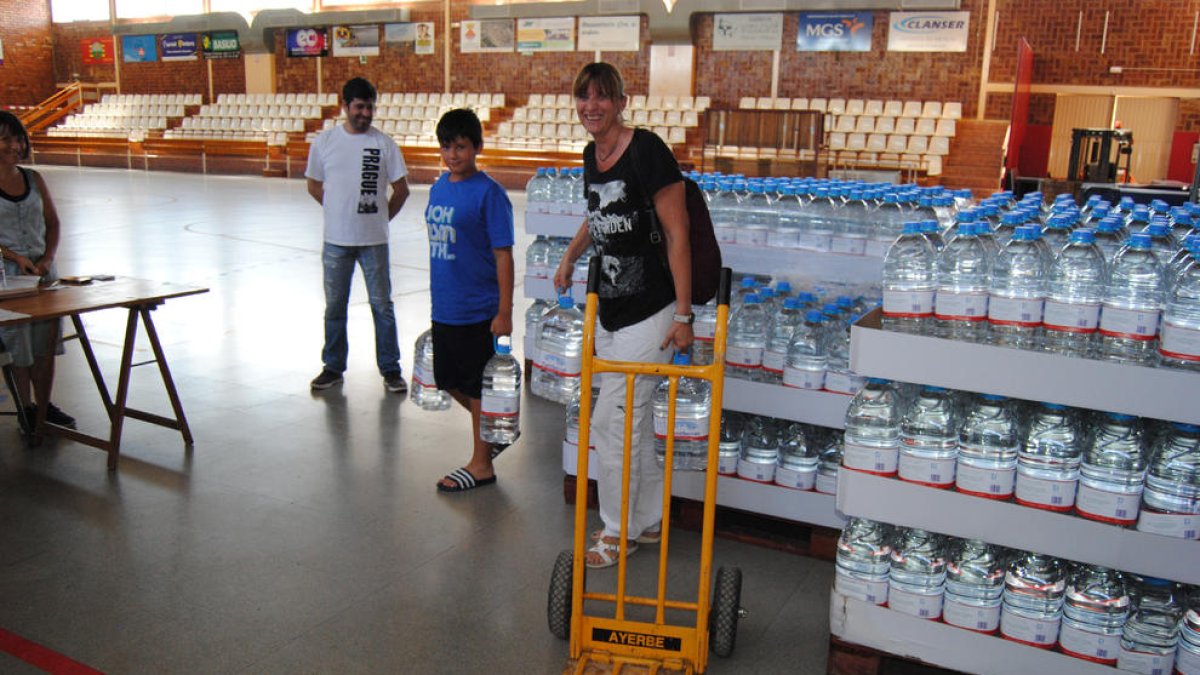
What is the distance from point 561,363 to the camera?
3.37 meters

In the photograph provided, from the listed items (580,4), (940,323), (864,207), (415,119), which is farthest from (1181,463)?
(415,119)

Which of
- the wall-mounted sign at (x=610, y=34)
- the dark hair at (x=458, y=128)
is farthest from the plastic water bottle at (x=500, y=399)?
the wall-mounted sign at (x=610, y=34)

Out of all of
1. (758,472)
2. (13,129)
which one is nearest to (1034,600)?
(758,472)

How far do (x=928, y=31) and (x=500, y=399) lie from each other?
15.6 metres

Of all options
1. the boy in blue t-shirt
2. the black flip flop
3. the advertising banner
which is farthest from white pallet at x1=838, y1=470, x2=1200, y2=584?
the advertising banner

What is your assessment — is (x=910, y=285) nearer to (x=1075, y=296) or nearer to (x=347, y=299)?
(x=1075, y=296)

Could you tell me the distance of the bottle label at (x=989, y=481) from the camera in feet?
7.11

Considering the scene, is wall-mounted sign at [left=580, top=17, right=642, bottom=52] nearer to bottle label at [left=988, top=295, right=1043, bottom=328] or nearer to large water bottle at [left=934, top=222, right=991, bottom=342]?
large water bottle at [left=934, top=222, right=991, bottom=342]

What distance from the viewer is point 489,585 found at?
2805 millimetres

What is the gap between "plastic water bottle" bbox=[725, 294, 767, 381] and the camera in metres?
3.16

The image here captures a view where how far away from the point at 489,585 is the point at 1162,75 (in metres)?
16.6

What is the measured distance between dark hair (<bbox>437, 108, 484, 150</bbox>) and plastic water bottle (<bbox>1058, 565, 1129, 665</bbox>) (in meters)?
2.31

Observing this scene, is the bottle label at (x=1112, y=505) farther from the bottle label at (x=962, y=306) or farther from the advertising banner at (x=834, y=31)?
the advertising banner at (x=834, y=31)

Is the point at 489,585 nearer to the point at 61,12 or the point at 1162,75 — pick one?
the point at 1162,75
